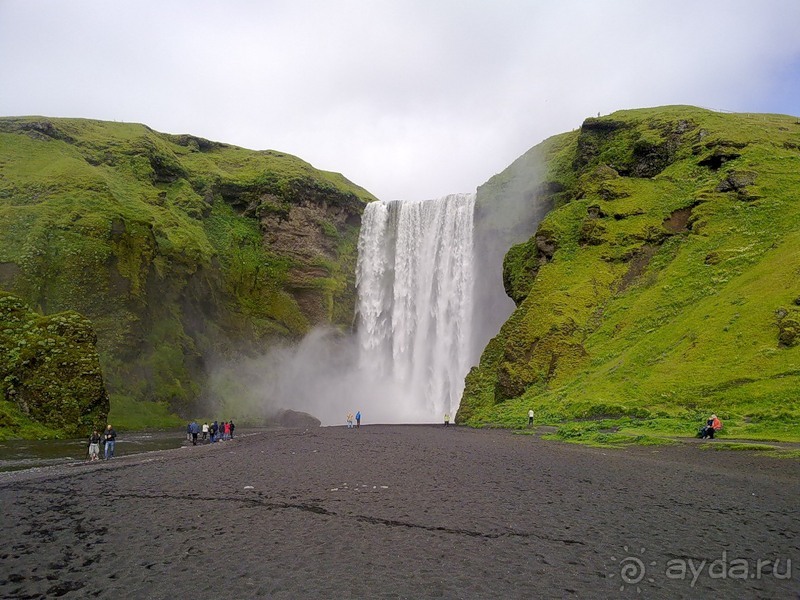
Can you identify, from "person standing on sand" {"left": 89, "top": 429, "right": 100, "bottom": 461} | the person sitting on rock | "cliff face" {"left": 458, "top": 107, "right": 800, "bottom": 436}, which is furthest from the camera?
"cliff face" {"left": 458, "top": 107, "right": 800, "bottom": 436}

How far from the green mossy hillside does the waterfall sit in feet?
127

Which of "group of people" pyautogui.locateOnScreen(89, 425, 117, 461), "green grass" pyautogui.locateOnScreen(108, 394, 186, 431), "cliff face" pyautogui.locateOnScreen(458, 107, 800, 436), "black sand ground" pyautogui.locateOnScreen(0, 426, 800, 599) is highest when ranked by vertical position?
"cliff face" pyautogui.locateOnScreen(458, 107, 800, 436)

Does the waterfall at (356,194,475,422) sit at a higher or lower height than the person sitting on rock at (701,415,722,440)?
higher

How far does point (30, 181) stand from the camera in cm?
6019

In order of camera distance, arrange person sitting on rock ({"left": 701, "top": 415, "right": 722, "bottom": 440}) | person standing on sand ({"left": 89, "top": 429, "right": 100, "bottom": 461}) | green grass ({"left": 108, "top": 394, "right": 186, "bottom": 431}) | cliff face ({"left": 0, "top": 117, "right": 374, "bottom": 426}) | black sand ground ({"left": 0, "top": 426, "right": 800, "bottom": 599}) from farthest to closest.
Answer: cliff face ({"left": 0, "top": 117, "right": 374, "bottom": 426}) → green grass ({"left": 108, "top": 394, "right": 186, "bottom": 431}) → person standing on sand ({"left": 89, "top": 429, "right": 100, "bottom": 461}) → person sitting on rock ({"left": 701, "top": 415, "right": 722, "bottom": 440}) → black sand ground ({"left": 0, "top": 426, "right": 800, "bottom": 599})

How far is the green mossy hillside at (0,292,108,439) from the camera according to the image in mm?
33812

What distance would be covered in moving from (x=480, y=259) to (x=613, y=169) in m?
20.0

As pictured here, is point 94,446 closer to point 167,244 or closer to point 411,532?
point 411,532

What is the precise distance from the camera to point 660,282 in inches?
1622

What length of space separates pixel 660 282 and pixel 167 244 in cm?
5601

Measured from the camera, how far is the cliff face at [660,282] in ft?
91.2

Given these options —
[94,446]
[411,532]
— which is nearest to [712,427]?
[411,532]

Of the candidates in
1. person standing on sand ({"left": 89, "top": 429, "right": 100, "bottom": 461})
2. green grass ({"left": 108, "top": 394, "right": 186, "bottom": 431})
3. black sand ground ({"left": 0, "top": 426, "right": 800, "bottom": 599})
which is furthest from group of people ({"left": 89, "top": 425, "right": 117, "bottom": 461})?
green grass ({"left": 108, "top": 394, "right": 186, "bottom": 431})

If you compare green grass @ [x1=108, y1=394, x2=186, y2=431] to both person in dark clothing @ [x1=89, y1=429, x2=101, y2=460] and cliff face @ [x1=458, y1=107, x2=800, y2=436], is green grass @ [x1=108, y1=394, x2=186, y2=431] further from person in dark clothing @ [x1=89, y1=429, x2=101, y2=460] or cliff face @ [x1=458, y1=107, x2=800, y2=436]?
cliff face @ [x1=458, y1=107, x2=800, y2=436]
